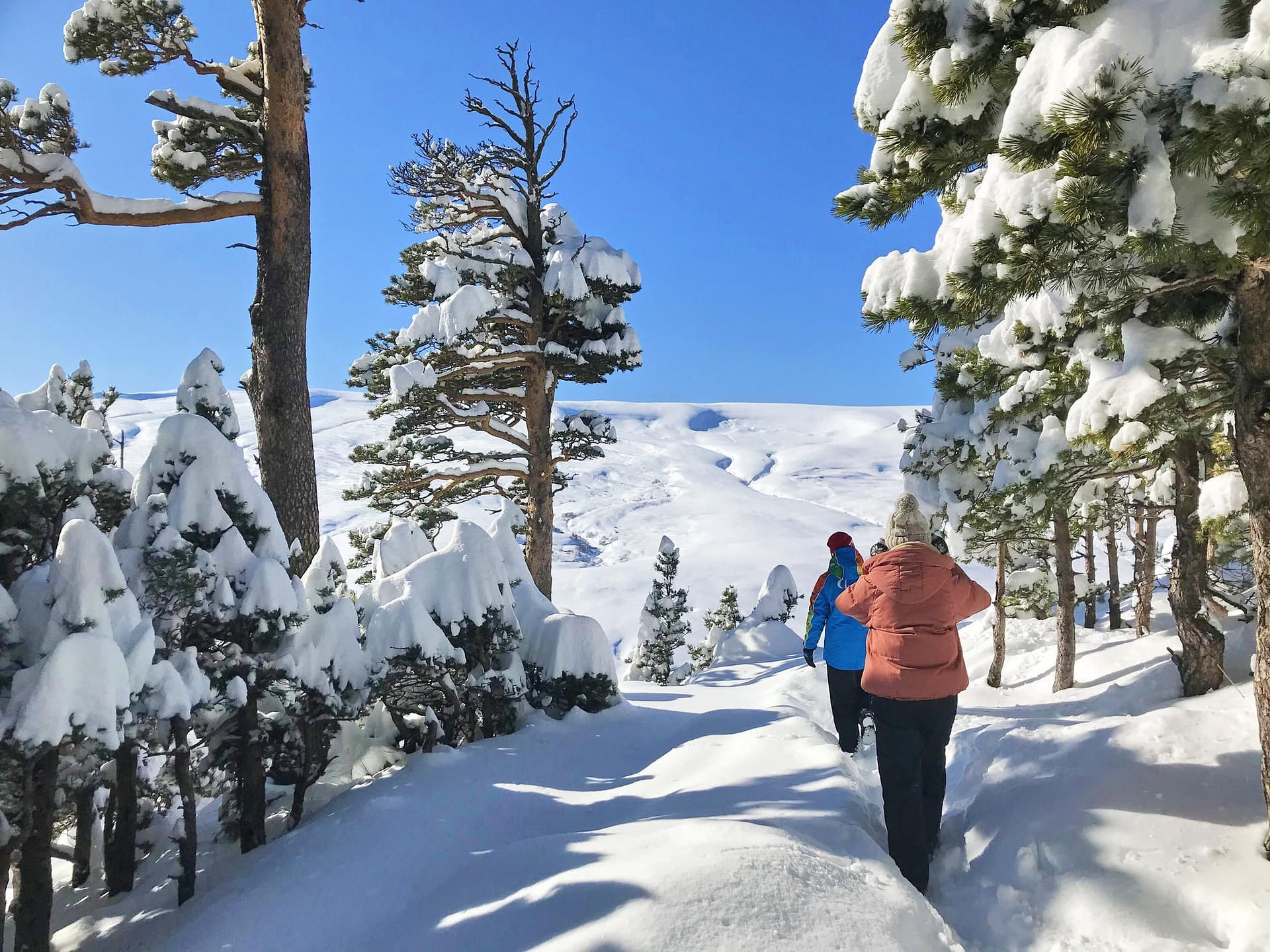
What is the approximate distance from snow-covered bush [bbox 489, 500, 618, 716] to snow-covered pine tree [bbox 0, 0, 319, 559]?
2.73m

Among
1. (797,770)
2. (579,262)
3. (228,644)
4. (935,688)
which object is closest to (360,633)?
(228,644)

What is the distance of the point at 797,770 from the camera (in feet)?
16.3

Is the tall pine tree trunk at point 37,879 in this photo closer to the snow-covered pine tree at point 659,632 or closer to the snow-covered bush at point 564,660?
the snow-covered bush at point 564,660

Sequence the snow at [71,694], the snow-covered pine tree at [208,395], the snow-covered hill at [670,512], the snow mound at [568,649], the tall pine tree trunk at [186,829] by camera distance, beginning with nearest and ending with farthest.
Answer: the snow at [71,694]
the tall pine tree trunk at [186,829]
the snow-covered pine tree at [208,395]
the snow mound at [568,649]
the snow-covered hill at [670,512]

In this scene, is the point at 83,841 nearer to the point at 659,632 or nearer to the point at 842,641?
the point at 842,641

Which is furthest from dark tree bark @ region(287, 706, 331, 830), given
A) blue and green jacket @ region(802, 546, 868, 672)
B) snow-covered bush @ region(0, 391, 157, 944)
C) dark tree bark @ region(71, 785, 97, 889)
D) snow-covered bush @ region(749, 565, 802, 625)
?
snow-covered bush @ region(749, 565, 802, 625)

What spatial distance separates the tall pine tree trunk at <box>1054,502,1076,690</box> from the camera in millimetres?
11172

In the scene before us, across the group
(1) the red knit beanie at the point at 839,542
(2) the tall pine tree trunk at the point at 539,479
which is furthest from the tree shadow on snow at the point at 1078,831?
(2) the tall pine tree trunk at the point at 539,479

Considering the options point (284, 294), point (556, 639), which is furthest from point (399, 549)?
point (284, 294)

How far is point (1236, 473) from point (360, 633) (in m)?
6.39

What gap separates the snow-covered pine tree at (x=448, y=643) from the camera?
5875 millimetres

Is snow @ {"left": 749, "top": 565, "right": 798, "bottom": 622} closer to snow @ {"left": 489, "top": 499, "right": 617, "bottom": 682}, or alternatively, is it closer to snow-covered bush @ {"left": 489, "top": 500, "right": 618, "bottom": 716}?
snow @ {"left": 489, "top": 499, "right": 617, "bottom": 682}

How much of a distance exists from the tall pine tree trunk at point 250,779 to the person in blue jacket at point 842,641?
14.9 ft

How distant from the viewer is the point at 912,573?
3.84 m
